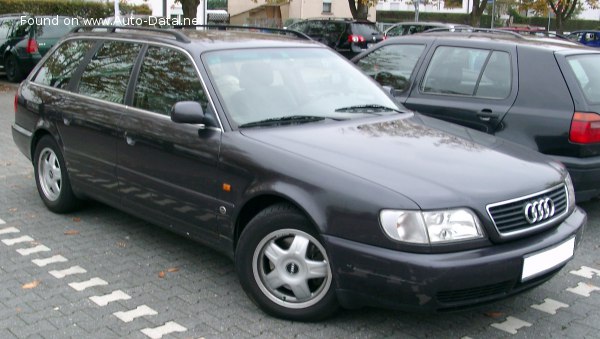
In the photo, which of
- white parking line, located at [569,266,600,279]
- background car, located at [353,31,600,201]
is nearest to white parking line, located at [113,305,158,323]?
white parking line, located at [569,266,600,279]

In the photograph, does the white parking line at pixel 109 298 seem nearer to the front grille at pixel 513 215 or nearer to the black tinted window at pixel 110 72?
the black tinted window at pixel 110 72

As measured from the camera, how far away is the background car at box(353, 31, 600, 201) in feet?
18.4

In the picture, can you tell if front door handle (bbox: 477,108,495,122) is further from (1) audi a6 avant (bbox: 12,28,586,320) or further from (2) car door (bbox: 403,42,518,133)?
(1) audi a6 avant (bbox: 12,28,586,320)

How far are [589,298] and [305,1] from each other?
44.1 meters

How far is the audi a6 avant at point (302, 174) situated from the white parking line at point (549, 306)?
1.41 feet

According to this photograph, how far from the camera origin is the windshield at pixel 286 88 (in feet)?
14.5

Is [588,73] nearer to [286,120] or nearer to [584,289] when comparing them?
[584,289]

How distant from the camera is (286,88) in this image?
4625 mm

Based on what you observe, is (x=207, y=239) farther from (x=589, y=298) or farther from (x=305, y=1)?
(x=305, y=1)

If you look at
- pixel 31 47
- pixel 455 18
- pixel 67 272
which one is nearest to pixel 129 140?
pixel 67 272

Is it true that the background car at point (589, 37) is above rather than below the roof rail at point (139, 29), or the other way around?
below

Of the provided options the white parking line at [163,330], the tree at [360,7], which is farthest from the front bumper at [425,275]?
the tree at [360,7]

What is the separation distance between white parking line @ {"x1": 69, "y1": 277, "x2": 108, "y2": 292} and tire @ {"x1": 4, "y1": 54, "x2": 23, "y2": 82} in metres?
13.7

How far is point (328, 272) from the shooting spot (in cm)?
370
